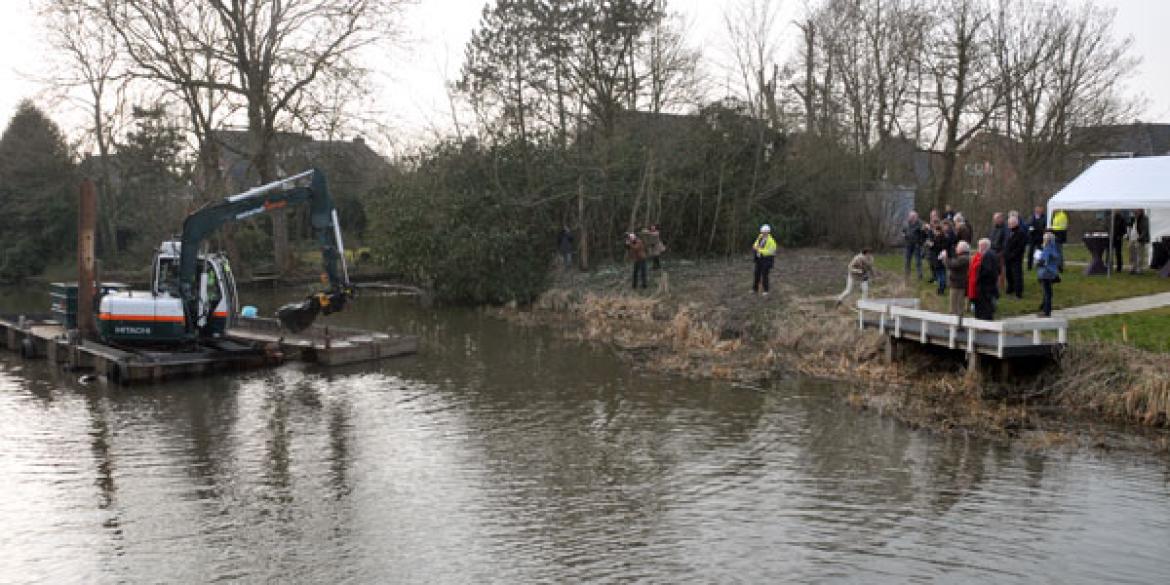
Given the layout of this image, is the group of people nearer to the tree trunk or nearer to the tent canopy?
the tent canopy

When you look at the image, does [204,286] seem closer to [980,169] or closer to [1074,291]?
[1074,291]

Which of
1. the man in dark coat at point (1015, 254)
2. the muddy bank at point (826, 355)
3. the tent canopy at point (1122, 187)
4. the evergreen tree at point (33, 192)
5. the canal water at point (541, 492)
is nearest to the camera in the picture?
the canal water at point (541, 492)

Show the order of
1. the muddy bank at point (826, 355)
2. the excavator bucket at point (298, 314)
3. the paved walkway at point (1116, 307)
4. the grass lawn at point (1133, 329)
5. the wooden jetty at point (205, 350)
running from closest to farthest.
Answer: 1. the muddy bank at point (826, 355)
2. the grass lawn at point (1133, 329)
3. the paved walkway at point (1116, 307)
4. the wooden jetty at point (205, 350)
5. the excavator bucket at point (298, 314)

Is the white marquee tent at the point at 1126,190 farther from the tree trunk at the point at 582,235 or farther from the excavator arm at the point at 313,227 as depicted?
the excavator arm at the point at 313,227

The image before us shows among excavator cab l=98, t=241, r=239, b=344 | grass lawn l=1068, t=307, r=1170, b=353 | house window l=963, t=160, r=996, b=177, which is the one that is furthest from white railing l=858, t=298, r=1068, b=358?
house window l=963, t=160, r=996, b=177

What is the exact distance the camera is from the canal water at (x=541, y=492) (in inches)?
330

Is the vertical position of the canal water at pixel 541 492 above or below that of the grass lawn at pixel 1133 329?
below

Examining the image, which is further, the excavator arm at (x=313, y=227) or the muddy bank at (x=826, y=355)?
the excavator arm at (x=313, y=227)

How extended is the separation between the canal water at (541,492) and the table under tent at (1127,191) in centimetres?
786

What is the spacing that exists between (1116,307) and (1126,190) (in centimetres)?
379

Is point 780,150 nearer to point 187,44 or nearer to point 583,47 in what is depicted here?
point 583,47

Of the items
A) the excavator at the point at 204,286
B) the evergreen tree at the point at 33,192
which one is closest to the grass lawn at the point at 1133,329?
the excavator at the point at 204,286

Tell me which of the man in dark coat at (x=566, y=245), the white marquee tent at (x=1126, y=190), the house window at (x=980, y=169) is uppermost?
the house window at (x=980, y=169)

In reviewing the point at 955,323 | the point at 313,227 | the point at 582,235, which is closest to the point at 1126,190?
the point at 955,323
